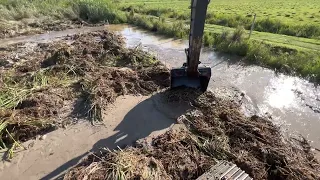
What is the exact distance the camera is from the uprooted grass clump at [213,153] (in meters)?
4.38

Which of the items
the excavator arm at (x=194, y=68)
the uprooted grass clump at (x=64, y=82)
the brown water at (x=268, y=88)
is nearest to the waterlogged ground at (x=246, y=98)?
the brown water at (x=268, y=88)

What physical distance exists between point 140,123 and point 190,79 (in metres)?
2.06

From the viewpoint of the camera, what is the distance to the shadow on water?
5.01 metres

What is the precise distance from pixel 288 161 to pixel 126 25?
13.6m

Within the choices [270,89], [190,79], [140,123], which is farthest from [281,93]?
[140,123]

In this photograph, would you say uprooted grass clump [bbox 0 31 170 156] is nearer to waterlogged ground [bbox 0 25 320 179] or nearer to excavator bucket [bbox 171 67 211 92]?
waterlogged ground [bbox 0 25 320 179]

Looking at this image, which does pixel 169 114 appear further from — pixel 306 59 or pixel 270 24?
pixel 270 24

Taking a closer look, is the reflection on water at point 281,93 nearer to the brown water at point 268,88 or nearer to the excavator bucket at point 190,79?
the brown water at point 268,88

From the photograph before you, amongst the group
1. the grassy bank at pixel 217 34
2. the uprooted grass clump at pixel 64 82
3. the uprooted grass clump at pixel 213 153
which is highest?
the grassy bank at pixel 217 34

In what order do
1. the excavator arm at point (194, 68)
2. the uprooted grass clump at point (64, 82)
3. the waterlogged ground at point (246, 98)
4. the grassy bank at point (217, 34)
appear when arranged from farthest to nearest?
1. the grassy bank at point (217, 34)
2. the excavator arm at point (194, 68)
3. the uprooted grass clump at point (64, 82)
4. the waterlogged ground at point (246, 98)

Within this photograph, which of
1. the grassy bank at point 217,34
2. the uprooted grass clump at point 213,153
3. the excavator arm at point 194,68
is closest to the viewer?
the uprooted grass clump at point 213,153

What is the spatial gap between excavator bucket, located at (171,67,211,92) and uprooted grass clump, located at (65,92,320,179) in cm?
129

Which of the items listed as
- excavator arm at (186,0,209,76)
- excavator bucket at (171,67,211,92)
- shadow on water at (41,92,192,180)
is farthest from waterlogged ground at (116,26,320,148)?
shadow on water at (41,92,192,180)

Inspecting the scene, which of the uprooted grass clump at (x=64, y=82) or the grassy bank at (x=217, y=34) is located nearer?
the uprooted grass clump at (x=64, y=82)
